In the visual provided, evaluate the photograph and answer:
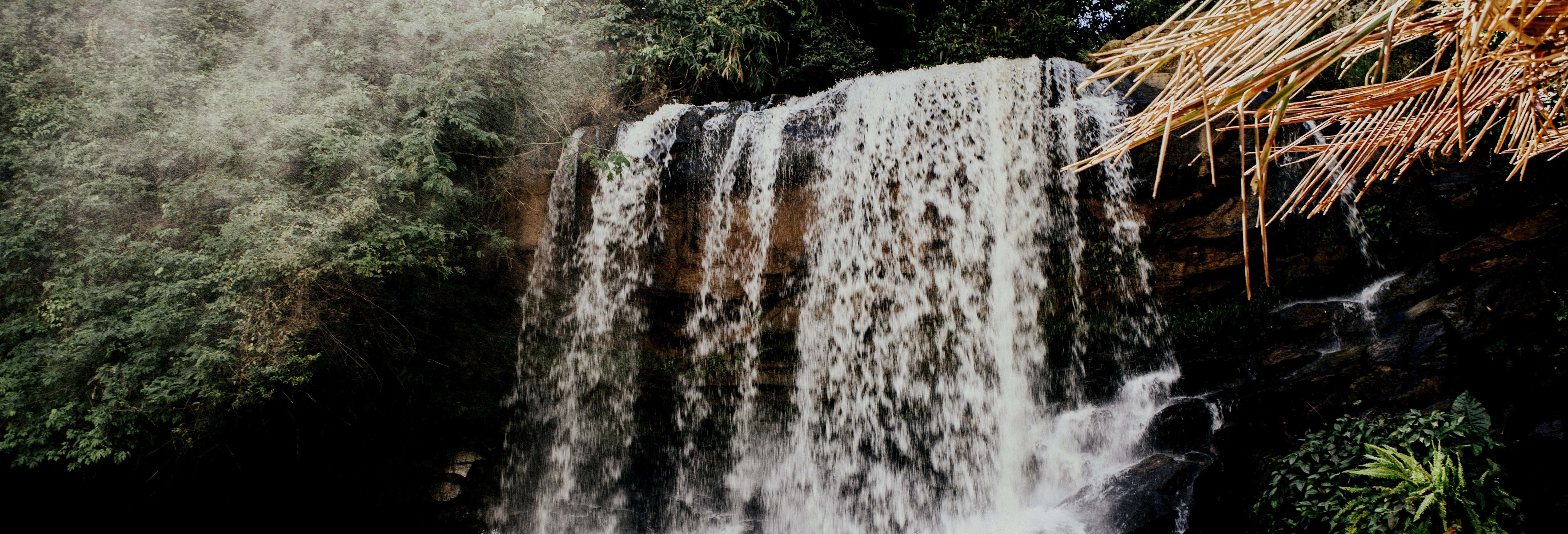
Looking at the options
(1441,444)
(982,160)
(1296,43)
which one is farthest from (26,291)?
(1441,444)

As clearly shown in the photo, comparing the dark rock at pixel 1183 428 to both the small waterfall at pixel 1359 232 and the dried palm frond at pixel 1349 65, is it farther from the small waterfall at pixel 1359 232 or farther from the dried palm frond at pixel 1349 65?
the dried palm frond at pixel 1349 65

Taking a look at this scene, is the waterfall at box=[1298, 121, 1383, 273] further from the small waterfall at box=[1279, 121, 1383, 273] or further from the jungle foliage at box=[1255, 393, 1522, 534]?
the jungle foliage at box=[1255, 393, 1522, 534]

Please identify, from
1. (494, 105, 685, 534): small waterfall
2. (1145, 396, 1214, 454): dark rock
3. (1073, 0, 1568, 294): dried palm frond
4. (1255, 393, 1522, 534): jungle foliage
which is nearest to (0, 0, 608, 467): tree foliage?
(494, 105, 685, 534): small waterfall

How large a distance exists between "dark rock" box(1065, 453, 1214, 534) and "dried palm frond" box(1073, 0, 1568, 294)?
3588mm

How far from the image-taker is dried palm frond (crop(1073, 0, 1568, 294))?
977 mm

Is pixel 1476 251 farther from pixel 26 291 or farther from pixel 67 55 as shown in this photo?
pixel 67 55

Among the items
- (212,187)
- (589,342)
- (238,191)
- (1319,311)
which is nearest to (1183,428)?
(1319,311)

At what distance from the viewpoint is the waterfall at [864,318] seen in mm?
6219

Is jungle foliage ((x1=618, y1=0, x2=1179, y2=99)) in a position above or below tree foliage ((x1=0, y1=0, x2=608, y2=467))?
above

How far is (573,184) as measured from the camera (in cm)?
720

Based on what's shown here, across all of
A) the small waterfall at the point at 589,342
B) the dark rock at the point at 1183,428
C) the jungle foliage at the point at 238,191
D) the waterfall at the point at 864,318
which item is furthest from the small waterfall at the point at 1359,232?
the jungle foliage at the point at 238,191

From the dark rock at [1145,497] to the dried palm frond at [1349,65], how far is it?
359 cm

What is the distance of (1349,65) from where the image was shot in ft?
4.06

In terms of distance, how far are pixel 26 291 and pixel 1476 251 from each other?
1113 centimetres
